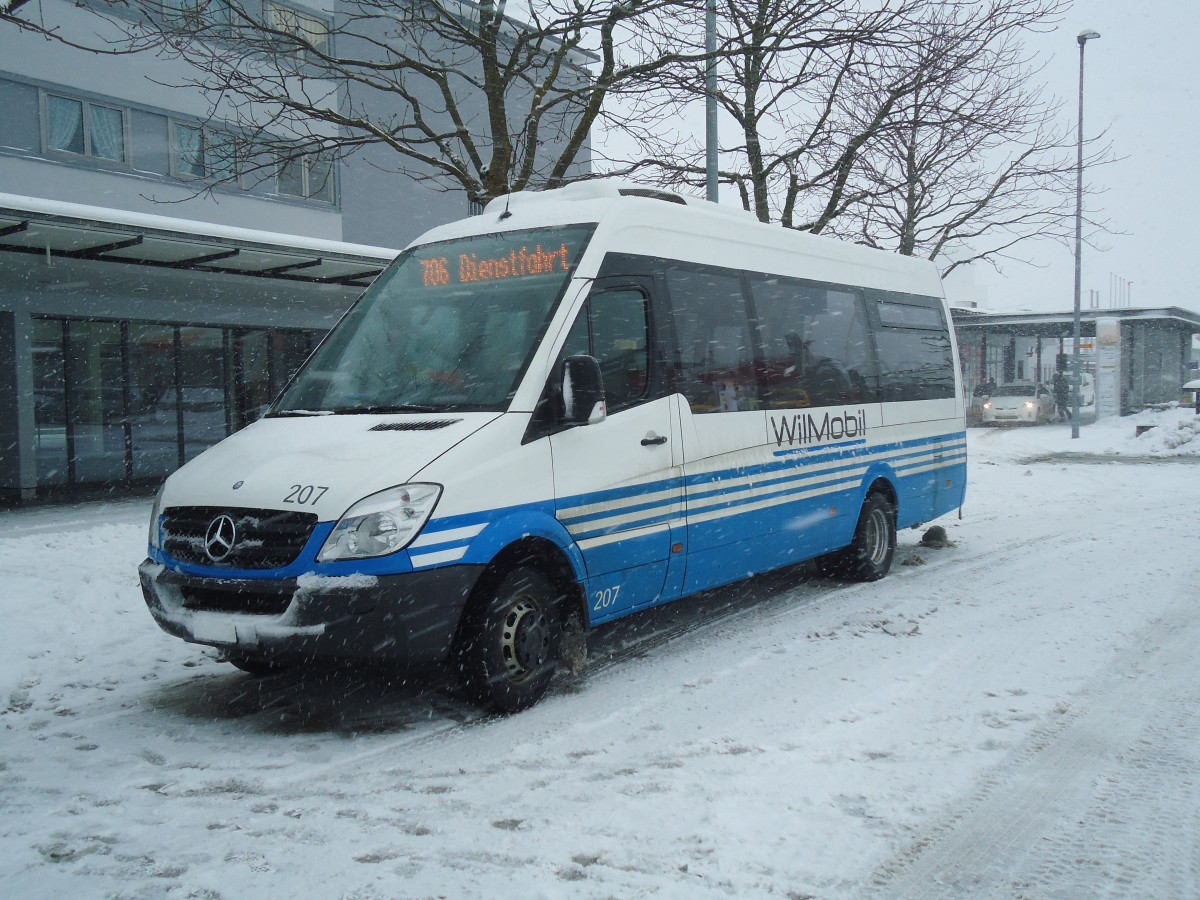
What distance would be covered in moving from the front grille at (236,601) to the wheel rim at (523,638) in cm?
112

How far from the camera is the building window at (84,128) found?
18.5 m

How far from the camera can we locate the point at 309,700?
5.66 meters

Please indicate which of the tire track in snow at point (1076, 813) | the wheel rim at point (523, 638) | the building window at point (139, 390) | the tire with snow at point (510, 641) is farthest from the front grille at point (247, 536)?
the building window at point (139, 390)

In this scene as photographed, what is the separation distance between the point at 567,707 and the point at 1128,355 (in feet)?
144

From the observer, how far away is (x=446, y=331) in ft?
19.2

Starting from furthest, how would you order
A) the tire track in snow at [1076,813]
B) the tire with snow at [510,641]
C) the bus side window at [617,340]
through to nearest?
the bus side window at [617,340], the tire with snow at [510,641], the tire track in snow at [1076,813]

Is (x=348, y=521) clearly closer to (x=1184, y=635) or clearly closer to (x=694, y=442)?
(x=694, y=442)

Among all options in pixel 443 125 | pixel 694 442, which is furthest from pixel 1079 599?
pixel 443 125

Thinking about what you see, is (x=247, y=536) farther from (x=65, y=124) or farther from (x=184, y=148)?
(x=184, y=148)

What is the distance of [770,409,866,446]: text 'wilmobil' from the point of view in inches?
297

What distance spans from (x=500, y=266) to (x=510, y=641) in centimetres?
227

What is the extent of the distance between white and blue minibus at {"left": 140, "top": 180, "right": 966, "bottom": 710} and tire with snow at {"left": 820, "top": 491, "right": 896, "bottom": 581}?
1.35 feet

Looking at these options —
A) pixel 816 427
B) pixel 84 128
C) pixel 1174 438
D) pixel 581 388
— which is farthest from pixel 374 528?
pixel 1174 438

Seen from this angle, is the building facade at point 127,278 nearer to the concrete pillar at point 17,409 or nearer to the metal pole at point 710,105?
the concrete pillar at point 17,409
